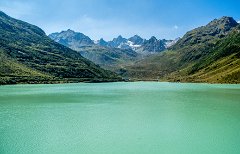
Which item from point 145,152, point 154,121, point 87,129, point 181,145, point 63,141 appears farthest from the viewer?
point 154,121

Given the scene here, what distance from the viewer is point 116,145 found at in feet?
148

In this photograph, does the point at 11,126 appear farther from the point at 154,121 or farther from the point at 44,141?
the point at 154,121

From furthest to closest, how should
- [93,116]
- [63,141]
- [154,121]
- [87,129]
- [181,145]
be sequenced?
[93,116]
[154,121]
[87,129]
[63,141]
[181,145]

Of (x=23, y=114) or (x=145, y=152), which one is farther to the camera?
(x=23, y=114)

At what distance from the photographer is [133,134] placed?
172ft

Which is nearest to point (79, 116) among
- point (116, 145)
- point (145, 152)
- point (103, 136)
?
point (103, 136)

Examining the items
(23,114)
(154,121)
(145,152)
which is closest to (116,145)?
(145,152)

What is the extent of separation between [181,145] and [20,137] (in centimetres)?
2438

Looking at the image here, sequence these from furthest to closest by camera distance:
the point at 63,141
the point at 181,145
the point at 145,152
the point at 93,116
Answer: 1. the point at 93,116
2. the point at 63,141
3. the point at 181,145
4. the point at 145,152

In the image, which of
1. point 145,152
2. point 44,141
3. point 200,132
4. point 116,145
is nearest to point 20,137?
point 44,141

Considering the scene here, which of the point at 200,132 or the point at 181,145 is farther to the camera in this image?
the point at 200,132

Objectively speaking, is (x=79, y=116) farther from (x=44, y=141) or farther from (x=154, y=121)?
(x=44, y=141)

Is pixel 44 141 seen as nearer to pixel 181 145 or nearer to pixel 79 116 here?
pixel 181 145

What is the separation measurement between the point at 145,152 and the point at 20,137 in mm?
20657
